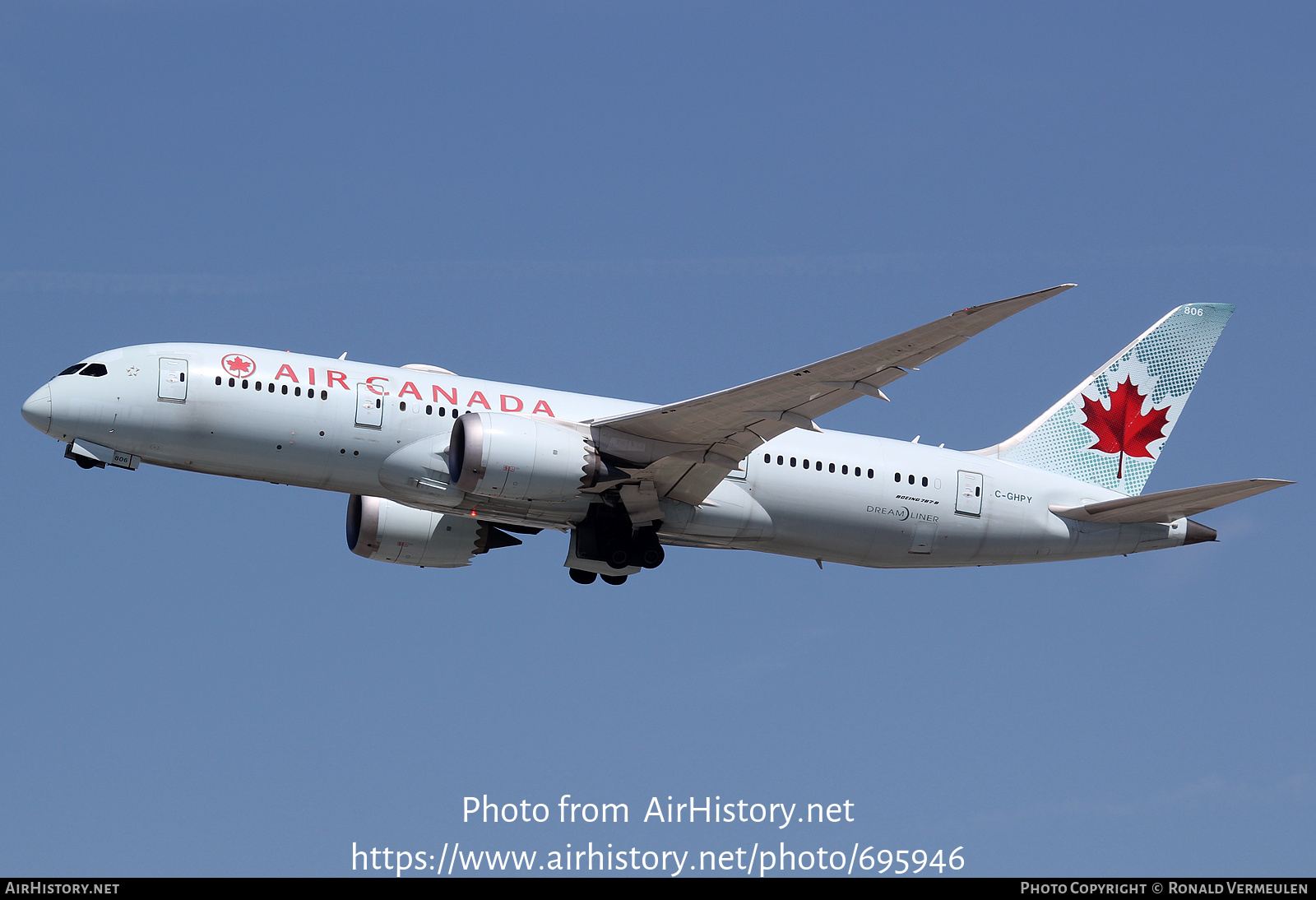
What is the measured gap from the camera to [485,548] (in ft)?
129

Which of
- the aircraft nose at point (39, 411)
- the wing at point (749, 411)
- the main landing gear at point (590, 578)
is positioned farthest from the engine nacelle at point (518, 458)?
the aircraft nose at point (39, 411)

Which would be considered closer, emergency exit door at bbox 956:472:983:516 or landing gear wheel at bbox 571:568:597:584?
emergency exit door at bbox 956:472:983:516

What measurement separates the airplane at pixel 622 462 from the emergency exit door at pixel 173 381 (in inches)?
1.5

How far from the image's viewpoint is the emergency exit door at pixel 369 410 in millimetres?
33312

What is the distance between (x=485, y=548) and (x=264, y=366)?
812 centimetres

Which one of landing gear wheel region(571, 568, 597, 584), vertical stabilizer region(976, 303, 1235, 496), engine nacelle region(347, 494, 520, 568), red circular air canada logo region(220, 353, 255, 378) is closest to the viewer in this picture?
red circular air canada logo region(220, 353, 255, 378)

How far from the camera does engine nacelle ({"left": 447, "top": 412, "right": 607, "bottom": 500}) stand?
32750mm

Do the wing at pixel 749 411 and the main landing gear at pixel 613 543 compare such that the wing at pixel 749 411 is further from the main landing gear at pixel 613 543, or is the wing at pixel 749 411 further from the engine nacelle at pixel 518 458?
the main landing gear at pixel 613 543

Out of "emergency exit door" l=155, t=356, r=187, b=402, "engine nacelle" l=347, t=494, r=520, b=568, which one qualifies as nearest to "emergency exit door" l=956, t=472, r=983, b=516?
"engine nacelle" l=347, t=494, r=520, b=568

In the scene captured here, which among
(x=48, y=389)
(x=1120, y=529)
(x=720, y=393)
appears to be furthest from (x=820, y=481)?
(x=48, y=389)

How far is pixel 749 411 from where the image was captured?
109ft

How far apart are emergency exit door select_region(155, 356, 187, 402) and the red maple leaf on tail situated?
22.1 meters

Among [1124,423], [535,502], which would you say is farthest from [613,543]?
[1124,423]

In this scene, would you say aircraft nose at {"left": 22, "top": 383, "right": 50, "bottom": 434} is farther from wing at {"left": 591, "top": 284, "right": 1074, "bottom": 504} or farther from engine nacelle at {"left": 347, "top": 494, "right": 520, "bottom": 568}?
wing at {"left": 591, "top": 284, "right": 1074, "bottom": 504}
